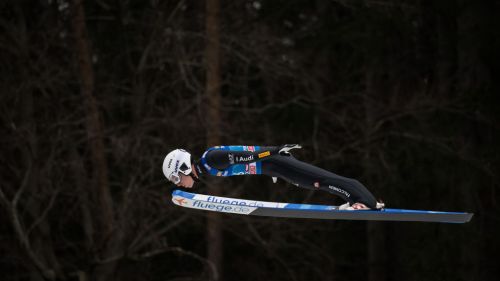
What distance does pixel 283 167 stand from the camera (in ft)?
25.5

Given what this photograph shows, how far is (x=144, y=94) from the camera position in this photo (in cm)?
1377

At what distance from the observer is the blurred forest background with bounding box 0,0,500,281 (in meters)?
12.8

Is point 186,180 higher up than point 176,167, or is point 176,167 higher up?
point 176,167

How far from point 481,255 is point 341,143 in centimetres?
392


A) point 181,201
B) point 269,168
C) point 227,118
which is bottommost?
point 181,201

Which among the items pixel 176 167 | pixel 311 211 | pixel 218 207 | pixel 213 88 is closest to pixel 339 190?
pixel 311 211

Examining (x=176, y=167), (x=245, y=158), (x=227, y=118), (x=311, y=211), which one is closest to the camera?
(x=245, y=158)

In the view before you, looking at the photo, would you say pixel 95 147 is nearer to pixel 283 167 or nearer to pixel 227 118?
pixel 227 118

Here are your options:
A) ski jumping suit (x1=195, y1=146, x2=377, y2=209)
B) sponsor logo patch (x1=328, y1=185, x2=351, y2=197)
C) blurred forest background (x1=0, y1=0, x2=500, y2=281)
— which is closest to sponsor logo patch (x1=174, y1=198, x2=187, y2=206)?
ski jumping suit (x1=195, y1=146, x2=377, y2=209)

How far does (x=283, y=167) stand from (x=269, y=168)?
0.18 meters

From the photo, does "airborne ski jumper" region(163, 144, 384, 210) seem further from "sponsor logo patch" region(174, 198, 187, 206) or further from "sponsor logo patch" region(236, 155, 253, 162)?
"sponsor logo patch" region(174, 198, 187, 206)

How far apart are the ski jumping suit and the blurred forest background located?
189 inches

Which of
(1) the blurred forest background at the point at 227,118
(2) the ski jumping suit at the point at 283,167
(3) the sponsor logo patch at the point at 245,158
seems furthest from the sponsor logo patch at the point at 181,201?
(1) the blurred forest background at the point at 227,118

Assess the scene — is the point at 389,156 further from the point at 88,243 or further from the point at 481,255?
the point at 88,243
